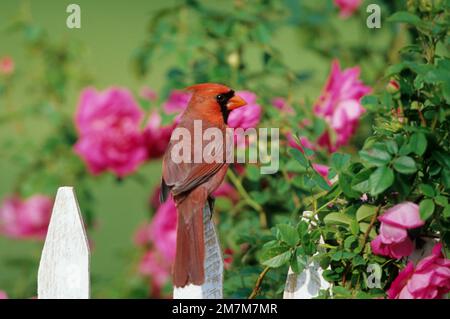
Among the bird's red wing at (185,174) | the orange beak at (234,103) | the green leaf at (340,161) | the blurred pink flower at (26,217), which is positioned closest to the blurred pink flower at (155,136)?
the blurred pink flower at (26,217)

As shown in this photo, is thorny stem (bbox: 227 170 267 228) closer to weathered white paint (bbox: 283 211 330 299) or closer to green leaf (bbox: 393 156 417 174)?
weathered white paint (bbox: 283 211 330 299)

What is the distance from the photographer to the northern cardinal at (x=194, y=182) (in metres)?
1.60

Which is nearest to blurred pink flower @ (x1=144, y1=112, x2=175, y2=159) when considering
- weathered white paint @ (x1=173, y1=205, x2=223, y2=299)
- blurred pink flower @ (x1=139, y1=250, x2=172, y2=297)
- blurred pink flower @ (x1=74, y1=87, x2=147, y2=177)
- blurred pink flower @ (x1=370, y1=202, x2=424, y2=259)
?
blurred pink flower @ (x1=74, y1=87, x2=147, y2=177)

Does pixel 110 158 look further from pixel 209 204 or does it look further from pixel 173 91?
pixel 209 204

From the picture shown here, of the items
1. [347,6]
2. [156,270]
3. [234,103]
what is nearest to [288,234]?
[234,103]

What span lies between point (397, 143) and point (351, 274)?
0.89ft

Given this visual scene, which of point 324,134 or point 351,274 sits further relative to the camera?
point 324,134

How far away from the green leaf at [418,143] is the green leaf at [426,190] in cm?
7

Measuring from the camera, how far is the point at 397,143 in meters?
1.49

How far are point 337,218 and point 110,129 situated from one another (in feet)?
3.76

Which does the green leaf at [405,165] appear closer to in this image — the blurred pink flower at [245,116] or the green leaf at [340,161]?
the green leaf at [340,161]

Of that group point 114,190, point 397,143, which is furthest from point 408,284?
point 114,190

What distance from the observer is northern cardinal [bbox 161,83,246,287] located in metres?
1.60

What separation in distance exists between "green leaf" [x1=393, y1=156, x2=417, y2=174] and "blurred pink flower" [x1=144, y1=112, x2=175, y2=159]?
1195mm
